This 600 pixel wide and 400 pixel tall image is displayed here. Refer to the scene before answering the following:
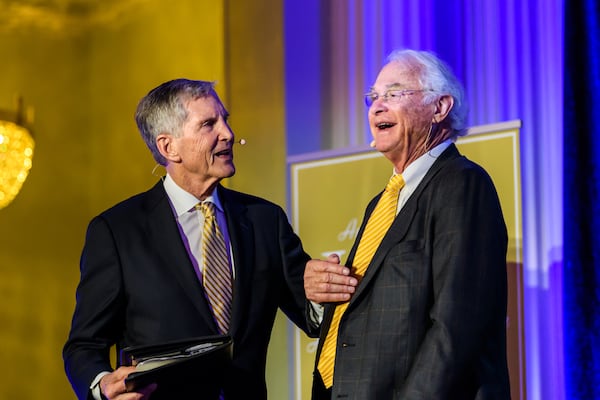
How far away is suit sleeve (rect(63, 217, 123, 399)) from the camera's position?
2387mm

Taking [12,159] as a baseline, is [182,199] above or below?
below

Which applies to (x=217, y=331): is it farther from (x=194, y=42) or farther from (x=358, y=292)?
(x=194, y=42)

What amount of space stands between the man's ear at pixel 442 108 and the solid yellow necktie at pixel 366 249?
180 mm

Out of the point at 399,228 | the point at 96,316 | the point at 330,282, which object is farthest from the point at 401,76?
the point at 96,316

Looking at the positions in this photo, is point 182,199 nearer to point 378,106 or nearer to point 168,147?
point 168,147

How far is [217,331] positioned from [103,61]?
3.38 meters

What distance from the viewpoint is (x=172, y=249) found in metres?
2.46

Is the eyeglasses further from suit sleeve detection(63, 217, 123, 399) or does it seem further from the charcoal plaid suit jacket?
suit sleeve detection(63, 217, 123, 399)

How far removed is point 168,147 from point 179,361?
0.79 metres

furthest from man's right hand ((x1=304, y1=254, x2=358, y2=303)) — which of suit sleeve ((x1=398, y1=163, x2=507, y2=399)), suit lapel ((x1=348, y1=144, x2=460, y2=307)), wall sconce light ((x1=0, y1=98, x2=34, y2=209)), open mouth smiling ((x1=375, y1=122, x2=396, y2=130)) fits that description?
wall sconce light ((x1=0, y1=98, x2=34, y2=209))

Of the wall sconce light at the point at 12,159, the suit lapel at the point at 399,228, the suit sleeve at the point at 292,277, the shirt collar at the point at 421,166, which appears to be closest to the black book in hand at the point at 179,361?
the suit lapel at the point at 399,228

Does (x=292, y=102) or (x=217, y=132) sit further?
(x=292, y=102)

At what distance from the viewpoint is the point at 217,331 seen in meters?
2.39

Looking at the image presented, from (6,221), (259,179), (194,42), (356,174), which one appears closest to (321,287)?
(356,174)
